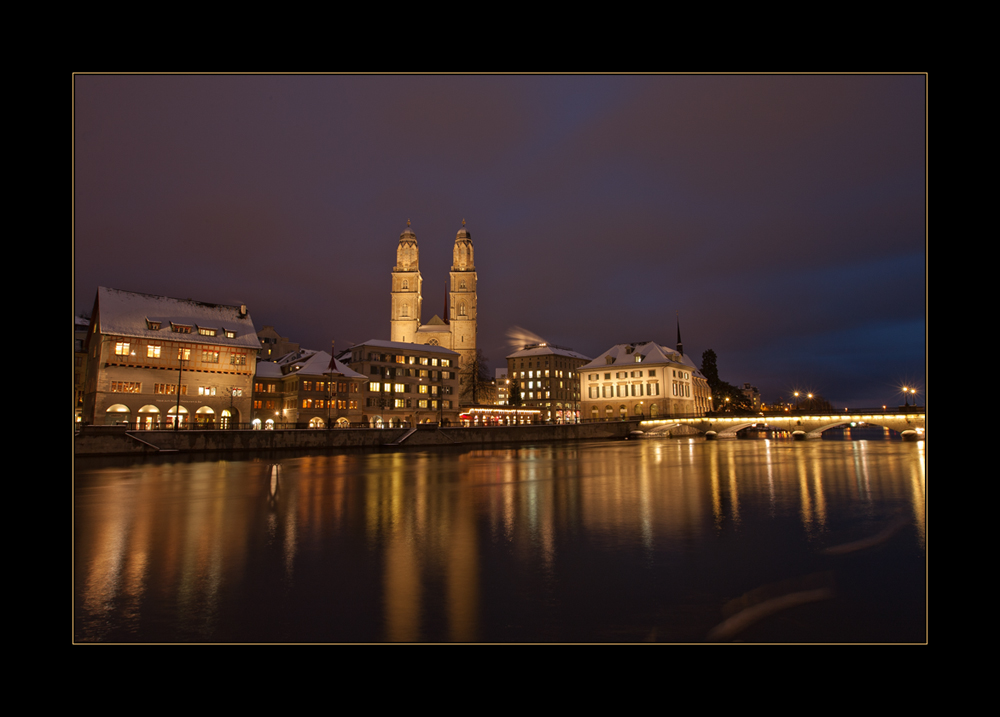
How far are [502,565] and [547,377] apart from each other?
133 m

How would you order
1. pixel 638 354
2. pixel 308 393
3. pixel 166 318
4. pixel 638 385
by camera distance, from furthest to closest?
pixel 638 354, pixel 638 385, pixel 308 393, pixel 166 318

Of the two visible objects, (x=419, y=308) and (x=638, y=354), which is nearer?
(x=638, y=354)

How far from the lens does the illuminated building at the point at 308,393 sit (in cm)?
7331

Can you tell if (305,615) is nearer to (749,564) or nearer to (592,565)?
(592,565)

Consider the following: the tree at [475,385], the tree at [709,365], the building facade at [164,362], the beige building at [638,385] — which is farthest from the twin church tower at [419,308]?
the building facade at [164,362]

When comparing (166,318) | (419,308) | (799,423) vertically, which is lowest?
(799,423)

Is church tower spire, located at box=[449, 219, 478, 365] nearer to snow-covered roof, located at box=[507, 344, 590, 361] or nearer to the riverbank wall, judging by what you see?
snow-covered roof, located at box=[507, 344, 590, 361]

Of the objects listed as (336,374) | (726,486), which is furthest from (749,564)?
(336,374)

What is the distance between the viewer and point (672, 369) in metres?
99.0

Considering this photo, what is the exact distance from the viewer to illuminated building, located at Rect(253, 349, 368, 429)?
241 ft

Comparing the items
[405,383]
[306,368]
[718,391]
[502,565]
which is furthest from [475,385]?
[502,565]

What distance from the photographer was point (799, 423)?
80625 millimetres

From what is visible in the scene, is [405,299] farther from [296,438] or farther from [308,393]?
[296,438]

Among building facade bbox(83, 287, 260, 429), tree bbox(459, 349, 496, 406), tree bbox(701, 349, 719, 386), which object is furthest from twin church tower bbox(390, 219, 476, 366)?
building facade bbox(83, 287, 260, 429)
